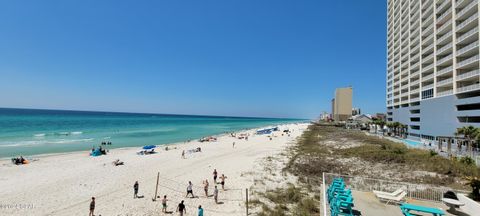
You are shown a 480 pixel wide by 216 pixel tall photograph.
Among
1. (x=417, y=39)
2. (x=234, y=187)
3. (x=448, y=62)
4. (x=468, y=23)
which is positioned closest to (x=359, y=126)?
(x=417, y=39)

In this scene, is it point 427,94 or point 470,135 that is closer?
point 470,135

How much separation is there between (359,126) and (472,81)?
52.5 metres

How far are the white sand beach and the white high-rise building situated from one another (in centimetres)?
3142

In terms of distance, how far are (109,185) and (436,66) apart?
49.3 m

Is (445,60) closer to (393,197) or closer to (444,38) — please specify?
(444,38)

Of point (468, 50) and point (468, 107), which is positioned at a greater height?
point (468, 50)

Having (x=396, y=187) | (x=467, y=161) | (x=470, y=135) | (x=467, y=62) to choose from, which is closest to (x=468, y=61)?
(x=467, y=62)

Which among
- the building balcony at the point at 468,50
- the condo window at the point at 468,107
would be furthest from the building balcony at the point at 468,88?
the building balcony at the point at 468,50

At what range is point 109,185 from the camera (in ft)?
57.8

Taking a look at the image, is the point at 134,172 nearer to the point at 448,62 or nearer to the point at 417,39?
the point at 448,62

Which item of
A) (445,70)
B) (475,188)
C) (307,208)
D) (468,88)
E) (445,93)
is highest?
(445,70)

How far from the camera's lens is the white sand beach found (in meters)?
13.1

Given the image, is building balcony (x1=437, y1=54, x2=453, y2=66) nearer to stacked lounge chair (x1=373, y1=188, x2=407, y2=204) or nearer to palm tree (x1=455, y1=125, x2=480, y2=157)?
palm tree (x1=455, y1=125, x2=480, y2=157)

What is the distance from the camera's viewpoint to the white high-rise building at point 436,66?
1237 inches
